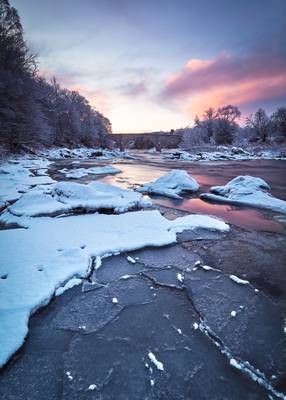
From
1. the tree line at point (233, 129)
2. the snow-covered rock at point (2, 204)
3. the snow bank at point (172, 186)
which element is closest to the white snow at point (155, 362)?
the snow-covered rock at point (2, 204)

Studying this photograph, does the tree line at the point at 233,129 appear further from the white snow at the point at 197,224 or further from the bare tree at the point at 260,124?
the white snow at the point at 197,224

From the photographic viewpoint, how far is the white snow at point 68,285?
2.73 m

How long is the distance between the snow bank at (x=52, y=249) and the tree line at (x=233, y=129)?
51557 millimetres

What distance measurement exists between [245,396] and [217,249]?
8.31 ft

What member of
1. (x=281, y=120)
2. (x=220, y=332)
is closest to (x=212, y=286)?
(x=220, y=332)

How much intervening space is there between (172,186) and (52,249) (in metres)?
6.70

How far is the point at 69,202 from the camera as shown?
239 inches

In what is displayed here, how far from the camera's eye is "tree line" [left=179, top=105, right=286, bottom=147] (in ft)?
162

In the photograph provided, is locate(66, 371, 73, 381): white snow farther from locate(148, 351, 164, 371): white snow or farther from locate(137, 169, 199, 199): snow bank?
locate(137, 169, 199, 199): snow bank

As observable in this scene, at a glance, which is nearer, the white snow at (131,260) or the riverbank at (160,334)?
the riverbank at (160,334)

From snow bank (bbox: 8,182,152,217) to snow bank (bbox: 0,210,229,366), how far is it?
605 mm

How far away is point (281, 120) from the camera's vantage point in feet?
159

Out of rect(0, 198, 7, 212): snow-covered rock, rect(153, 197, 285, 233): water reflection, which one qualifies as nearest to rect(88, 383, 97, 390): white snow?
rect(153, 197, 285, 233): water reflection

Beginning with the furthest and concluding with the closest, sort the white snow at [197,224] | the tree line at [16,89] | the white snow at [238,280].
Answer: the tree line at [16,89]
the white snow at [197,224]
the white snow at [238,280]
